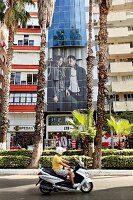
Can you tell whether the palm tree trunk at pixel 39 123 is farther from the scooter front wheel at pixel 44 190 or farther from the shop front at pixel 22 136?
the shop front at pixel 22 136

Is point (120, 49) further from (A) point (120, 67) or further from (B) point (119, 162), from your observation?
(B) point (119, 162)

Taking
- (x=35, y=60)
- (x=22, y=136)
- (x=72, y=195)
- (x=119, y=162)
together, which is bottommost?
(x=72, y=195)

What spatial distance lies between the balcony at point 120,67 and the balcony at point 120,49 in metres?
1.60

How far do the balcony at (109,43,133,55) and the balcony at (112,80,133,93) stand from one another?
4.30m

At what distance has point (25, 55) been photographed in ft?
157

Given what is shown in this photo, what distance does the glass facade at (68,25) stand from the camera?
47031 mm

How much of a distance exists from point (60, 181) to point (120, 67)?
34.1m

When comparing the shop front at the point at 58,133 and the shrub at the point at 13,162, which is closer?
the shrub at the point at 13,162

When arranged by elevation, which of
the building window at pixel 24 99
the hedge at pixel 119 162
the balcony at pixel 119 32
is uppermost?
the balcony at pixel 119 32

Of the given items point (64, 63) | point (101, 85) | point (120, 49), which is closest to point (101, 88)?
point (101, 85)

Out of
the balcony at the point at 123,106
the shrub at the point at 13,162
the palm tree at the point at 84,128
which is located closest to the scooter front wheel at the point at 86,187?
the shrub at the point at 13,162

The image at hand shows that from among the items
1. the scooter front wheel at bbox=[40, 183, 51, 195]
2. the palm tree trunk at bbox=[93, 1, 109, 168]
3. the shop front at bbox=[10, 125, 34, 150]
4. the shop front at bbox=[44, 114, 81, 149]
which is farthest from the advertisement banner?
the scooter front wheel at bbox=[40, 183, 51, 195]

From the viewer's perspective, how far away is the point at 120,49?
140ft

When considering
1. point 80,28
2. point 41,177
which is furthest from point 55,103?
point 41,177
